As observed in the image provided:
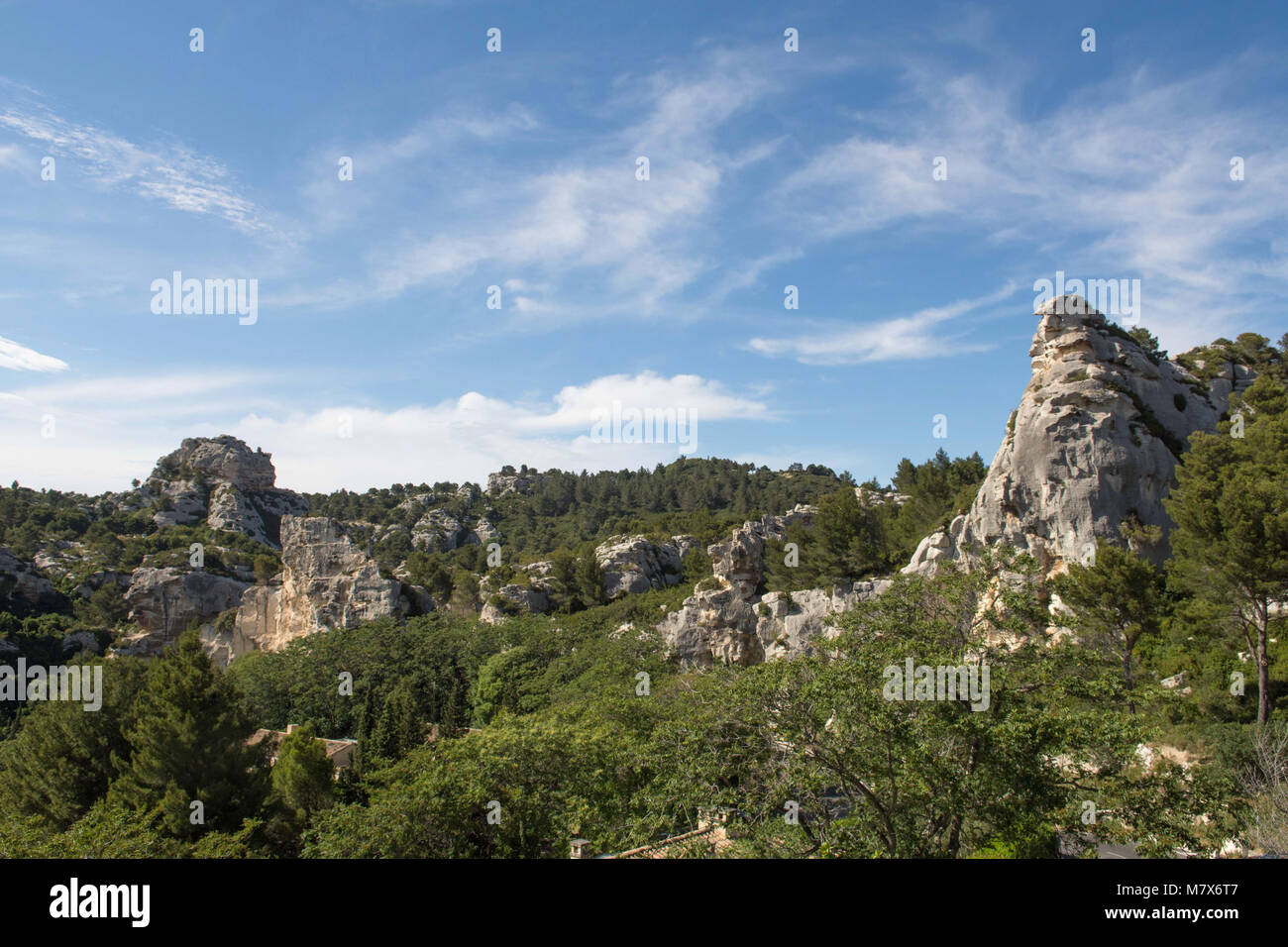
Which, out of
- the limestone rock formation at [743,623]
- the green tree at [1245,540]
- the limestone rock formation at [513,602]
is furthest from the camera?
the limestone rock formation at [513,602]

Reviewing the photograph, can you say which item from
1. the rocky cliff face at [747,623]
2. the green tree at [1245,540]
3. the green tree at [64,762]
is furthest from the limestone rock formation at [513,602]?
the green tree at [1245,540]

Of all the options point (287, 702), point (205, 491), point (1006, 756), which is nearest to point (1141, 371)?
point (1006, 756)

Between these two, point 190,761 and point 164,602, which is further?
point 164,602

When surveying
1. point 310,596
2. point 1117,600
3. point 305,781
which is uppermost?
point 1117,600

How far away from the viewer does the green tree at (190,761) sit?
2108 centimetres

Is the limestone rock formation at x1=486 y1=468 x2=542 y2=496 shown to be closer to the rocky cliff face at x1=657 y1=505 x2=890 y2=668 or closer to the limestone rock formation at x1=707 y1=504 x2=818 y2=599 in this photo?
the limestone rock formation at x1=707 y1=504 x2=818 y2=599

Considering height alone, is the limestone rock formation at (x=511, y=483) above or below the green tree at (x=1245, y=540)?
above

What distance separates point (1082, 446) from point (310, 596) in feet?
163

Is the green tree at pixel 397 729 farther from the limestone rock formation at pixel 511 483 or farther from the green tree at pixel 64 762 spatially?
the limestone rock formation at pixel 511 483

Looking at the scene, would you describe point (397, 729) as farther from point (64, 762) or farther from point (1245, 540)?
point (1245, 540)

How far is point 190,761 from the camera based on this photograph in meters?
21.6

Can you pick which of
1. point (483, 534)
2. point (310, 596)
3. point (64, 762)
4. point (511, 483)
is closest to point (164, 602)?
point (310, 596)

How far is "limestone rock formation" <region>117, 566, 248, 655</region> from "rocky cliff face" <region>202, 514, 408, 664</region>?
13.5 ft

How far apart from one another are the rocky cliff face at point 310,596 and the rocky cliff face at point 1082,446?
3613 centimetres
